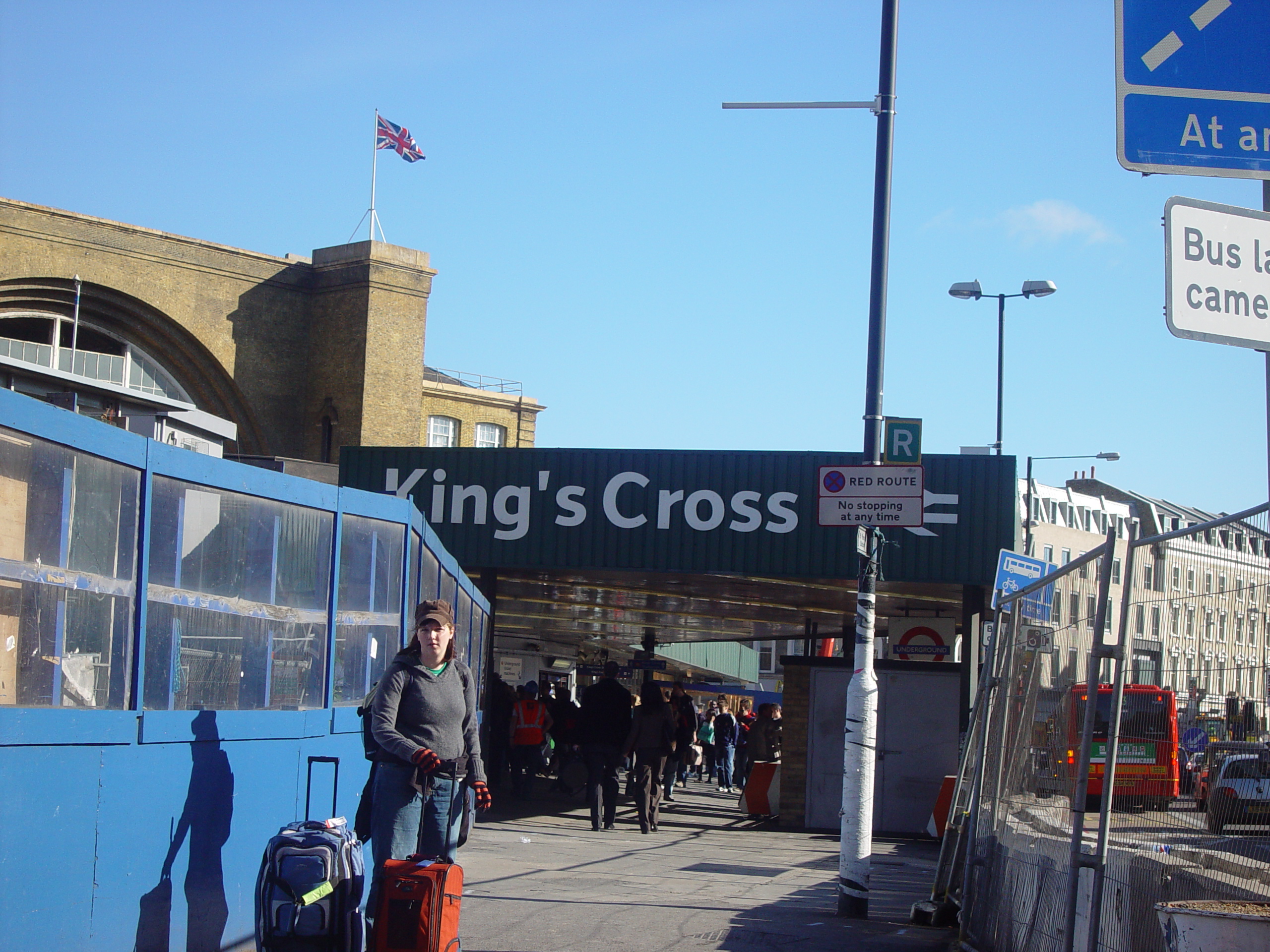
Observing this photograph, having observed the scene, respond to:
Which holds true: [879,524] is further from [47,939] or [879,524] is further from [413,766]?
[47,939]

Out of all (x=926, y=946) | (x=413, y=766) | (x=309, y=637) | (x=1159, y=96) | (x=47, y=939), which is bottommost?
(x=926, y=946)

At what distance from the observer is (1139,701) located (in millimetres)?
5797

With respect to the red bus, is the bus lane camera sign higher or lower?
higher

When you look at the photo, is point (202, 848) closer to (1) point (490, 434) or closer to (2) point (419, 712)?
(2) point (419, 712)

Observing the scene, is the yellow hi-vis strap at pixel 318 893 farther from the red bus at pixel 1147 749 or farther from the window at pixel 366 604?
the red bus at pixel 1147 749

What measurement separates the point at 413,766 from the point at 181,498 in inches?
66.2

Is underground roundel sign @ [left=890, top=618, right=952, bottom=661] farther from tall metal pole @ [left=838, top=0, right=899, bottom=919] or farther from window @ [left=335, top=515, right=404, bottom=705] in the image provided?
window @ [left=335, top=515, right=404, bottom=705]

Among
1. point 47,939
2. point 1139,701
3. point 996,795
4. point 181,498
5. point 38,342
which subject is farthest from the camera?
point 38,342

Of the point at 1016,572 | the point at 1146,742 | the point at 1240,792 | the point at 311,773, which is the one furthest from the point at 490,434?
the point at 1240,792

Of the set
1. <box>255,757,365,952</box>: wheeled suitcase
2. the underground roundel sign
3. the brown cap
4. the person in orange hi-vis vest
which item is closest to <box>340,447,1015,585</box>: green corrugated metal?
the person in orange hi-vis vest

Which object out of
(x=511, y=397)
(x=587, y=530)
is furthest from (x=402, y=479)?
(x=511, y=397)

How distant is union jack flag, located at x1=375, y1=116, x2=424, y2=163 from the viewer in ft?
174

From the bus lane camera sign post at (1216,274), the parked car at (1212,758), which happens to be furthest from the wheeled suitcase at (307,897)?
the bus lane camera sign post at (1216,274)

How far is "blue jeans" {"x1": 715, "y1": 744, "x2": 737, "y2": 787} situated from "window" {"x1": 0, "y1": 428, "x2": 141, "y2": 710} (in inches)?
957
